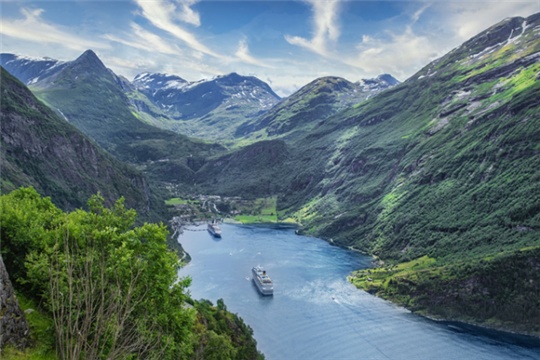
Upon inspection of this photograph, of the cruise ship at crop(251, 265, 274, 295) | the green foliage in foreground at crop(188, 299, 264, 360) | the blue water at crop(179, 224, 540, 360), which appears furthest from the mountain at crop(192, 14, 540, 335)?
the green foliage in foreground at crop(188, 299, 264, 360)

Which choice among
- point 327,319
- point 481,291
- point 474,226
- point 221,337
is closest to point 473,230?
point 474,226

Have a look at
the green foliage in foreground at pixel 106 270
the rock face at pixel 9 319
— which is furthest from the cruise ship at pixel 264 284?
the rock face at pixel 9 319

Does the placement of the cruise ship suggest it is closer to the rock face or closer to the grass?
the grass

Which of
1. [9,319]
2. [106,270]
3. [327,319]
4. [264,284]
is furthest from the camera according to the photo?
[264,284]

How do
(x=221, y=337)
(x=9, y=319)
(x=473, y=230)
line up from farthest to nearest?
(x=473, y=230), (x=221, y=337), (x=9, y=319)

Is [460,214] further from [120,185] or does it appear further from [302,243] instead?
[120,185]

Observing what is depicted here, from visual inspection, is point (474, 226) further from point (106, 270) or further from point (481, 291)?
point (106, 270)

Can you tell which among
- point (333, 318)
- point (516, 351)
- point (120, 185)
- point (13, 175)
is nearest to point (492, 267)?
point (516, 351)
